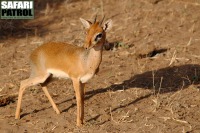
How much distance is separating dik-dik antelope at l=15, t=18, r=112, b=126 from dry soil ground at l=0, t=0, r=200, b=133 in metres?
0.47

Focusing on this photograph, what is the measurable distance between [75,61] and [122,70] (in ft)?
9.22

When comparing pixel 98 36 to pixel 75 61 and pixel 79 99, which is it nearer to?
pixel 75 61

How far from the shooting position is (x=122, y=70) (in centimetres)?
1072

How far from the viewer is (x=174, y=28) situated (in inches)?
517

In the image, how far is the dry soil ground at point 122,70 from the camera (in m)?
8.37

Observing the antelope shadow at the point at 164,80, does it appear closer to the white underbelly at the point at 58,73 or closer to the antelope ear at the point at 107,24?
the white underbelly at the point at 58,73

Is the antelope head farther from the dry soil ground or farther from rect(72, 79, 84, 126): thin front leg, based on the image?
the dry soil ground

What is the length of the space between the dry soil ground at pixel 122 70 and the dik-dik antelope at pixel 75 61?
47 cm

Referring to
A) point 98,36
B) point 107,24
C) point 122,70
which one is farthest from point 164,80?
point 98,36

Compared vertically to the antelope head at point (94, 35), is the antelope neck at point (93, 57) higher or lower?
lower

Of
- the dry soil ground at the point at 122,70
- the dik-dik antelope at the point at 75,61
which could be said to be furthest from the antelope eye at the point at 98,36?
the dry soil ground at the point at 122,70

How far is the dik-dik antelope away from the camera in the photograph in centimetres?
777

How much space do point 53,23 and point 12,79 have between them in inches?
163

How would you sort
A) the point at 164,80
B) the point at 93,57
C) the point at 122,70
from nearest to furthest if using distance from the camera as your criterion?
the point at 93,57
the point at 164,80
the point at 122,70
